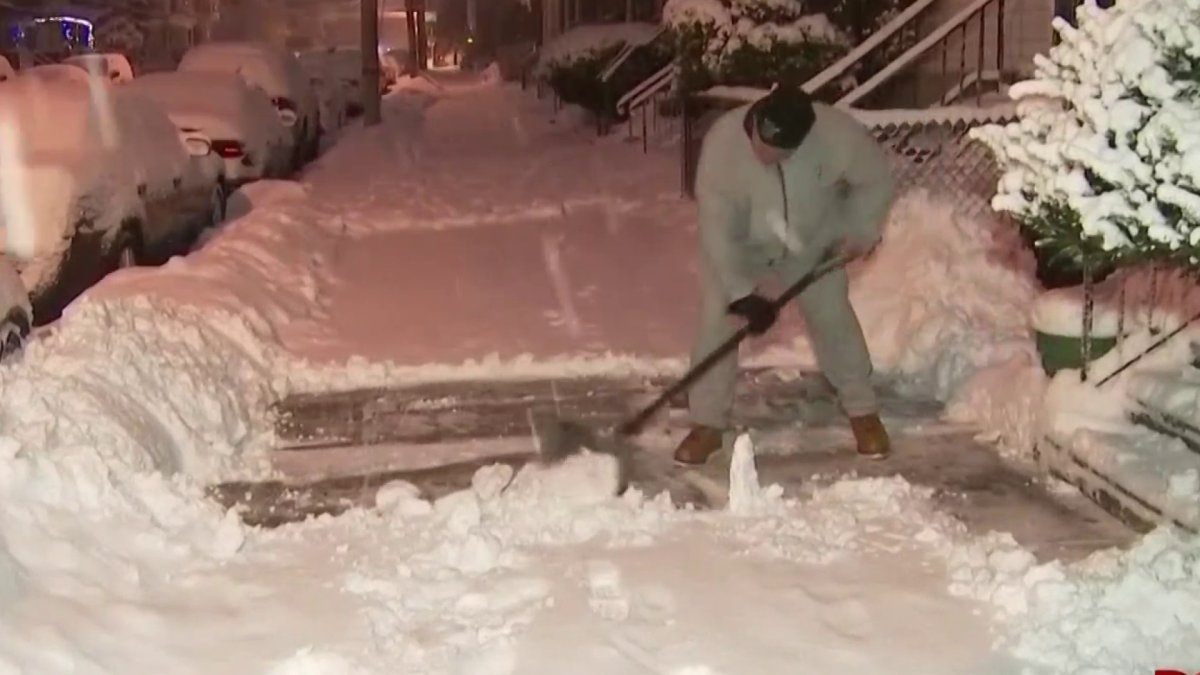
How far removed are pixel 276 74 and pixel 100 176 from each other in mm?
9122

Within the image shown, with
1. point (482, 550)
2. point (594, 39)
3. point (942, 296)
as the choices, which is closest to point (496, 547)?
point (482, 550)

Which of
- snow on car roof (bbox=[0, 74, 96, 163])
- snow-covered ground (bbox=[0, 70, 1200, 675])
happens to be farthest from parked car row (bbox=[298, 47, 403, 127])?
snow-covered ground (bbox=[0, 70, 1200, 675])

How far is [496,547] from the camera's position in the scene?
16.4 feet

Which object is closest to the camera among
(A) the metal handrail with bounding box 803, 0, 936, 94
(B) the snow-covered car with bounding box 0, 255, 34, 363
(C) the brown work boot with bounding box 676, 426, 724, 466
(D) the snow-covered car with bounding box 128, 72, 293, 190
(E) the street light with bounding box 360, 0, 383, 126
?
(C) the brown work boot with bounding box 676, 426, 724, 466

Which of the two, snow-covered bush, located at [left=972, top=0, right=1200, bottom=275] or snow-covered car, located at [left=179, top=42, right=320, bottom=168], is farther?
snow-covered car, located at [left=179, top=42, right=320, bottom=168]

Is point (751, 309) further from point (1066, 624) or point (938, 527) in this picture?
point (1066, 624)

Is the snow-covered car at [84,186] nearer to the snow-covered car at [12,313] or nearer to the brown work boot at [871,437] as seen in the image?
the snow-covered car at [12,313]

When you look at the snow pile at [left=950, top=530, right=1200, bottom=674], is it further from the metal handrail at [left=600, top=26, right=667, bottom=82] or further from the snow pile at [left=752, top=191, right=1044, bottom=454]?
the metal handrail at [left=600, top=26, right=667, bottom=82]

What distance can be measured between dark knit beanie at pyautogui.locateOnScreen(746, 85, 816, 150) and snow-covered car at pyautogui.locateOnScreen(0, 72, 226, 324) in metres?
4.60

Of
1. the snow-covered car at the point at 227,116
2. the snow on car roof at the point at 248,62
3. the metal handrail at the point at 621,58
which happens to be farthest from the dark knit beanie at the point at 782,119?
the metal handrail at the point at 621,58

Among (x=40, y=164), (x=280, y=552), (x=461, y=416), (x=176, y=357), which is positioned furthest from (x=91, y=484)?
(x=40, y=164)

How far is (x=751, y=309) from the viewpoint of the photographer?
5777 millimetres

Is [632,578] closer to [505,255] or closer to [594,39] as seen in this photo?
[505,255]

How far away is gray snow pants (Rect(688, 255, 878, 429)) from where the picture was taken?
620cm
